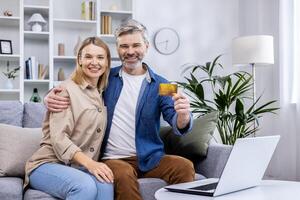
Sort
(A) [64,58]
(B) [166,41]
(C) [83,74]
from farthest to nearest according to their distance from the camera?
(B) [166,41], (A) [64,58], (C) [83,74]

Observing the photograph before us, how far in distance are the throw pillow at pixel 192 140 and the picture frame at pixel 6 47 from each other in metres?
2.61

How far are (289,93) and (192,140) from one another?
7.01ft

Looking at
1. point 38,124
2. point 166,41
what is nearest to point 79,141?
point 38,124

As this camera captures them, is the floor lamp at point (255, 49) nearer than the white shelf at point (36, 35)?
Yes

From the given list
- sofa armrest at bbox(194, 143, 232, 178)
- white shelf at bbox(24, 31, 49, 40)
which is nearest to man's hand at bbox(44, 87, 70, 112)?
sofa armrest at bbox(194, 143, 232, 178)

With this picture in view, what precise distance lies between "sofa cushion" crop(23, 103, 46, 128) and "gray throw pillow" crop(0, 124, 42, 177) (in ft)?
0.48

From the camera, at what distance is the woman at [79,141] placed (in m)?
1.74

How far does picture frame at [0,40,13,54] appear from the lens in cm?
448

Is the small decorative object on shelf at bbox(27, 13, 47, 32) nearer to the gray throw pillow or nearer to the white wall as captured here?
the white wall

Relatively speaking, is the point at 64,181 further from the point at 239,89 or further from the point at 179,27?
the point at 179,27

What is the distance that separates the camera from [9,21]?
177 inches

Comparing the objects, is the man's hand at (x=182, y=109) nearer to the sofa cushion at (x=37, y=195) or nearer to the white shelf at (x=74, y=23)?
the sofa cushion at (x=37, y=195)

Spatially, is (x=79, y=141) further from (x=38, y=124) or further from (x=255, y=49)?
(x=255, y=49)

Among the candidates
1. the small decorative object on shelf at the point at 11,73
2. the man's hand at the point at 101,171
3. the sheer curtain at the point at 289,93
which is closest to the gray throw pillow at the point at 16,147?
the man's hand at the point at 101,171
